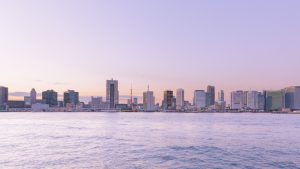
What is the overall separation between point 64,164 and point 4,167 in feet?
19.6

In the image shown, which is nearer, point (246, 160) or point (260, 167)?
point (260, 167)

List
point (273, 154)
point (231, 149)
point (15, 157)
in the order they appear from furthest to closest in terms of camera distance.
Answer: point (231, 149)
point (273, 154)
point (15, 157)

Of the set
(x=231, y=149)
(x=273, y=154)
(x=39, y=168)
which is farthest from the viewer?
(x=231, y=149)

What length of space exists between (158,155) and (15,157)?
1741cm

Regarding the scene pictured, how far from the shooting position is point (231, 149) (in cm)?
5094

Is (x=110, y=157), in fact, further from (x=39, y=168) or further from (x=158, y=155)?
(x=39, y=168)

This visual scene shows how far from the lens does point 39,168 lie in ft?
118

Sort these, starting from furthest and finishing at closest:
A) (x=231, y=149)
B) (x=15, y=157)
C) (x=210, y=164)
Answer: (x=231, y=149), (x=15, y=157), (x=210, y=164)

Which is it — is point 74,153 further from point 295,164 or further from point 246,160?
point 295,164

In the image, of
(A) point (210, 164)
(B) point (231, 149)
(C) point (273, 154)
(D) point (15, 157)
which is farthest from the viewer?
(B) point (231, 149)

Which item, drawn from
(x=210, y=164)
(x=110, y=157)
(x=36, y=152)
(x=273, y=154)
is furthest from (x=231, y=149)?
(x=36, y=152)

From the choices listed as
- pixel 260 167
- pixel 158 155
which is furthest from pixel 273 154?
pixel 158 155

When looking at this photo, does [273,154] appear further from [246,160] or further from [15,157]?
[15,157]

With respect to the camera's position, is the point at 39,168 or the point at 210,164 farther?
the point at 210,164
